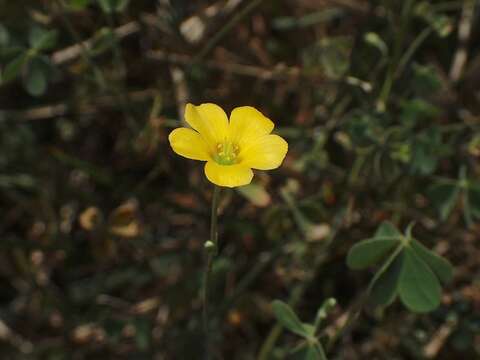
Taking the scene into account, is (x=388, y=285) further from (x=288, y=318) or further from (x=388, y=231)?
(x=288, y=318)

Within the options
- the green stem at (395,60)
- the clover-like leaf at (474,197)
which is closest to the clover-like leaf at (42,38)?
the green stem at (395,60)

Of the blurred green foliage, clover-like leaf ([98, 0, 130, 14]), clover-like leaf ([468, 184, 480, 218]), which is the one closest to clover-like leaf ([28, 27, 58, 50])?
the blurred green foliage

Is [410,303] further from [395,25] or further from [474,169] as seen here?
[395,25]

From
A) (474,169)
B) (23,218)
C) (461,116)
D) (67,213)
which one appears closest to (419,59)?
(461,116)

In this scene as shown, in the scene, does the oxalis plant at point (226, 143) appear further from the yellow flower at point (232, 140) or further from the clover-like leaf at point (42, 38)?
the clover-like leaf at point (42, 38)

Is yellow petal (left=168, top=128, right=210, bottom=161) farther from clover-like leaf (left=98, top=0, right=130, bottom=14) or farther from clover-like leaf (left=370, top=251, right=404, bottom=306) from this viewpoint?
clover-like leaf (left=98, top=0, right=130, bottom=14)

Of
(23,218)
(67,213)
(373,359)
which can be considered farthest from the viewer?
(23,218)

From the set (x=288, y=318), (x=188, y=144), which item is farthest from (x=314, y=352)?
(x=188, y=144)
